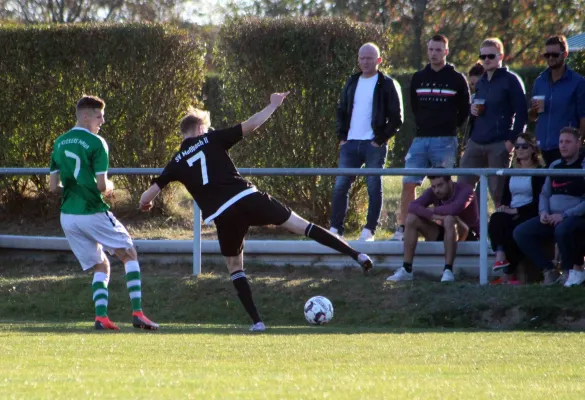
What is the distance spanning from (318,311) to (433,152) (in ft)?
9.28

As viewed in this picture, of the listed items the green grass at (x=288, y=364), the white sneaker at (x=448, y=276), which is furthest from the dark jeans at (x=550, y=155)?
the green grass at (x=288, y=364)

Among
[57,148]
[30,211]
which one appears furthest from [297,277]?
[30,211]

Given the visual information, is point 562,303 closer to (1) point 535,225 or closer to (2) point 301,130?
(1) point 535,225

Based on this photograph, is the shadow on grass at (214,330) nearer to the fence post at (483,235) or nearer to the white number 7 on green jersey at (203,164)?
the fence post at (483,235)

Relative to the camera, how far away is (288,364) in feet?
23.8

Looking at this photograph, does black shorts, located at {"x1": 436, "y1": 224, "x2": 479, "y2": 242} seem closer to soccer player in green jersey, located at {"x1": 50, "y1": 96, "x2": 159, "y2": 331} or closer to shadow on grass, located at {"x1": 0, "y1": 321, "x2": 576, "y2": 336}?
shadow on grass, located at {"x1": 0, "y1": 321, "x2": 576, "y2": 336}

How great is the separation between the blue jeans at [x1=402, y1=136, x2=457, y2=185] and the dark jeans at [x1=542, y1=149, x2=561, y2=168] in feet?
3.39

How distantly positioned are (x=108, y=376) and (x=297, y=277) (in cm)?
621

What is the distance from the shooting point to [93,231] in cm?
990

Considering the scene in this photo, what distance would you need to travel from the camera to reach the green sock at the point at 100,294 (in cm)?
1006

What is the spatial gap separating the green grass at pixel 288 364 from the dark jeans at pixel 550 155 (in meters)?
2.62

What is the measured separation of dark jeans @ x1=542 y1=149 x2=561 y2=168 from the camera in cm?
1176

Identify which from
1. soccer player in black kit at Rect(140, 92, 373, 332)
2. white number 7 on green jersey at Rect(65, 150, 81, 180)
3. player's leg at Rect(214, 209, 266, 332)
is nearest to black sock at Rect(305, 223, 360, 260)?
soccer player in black kit at Rect(140, 92, 373, 332)

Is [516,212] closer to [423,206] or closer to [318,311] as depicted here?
[423,206]
